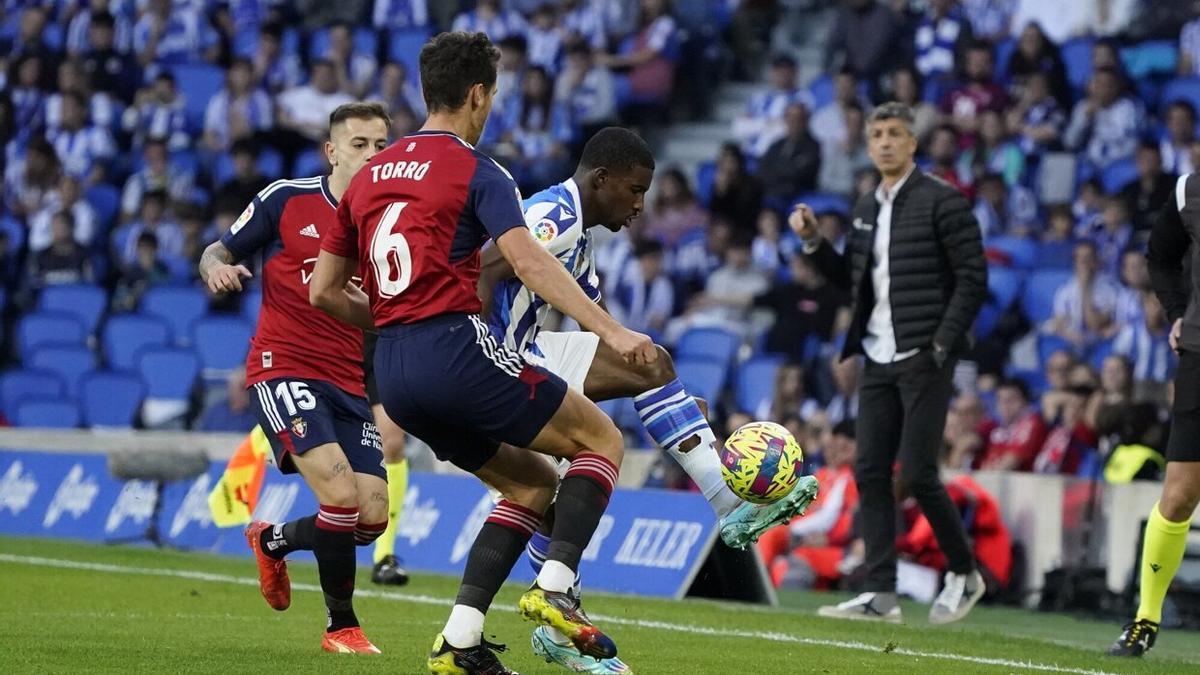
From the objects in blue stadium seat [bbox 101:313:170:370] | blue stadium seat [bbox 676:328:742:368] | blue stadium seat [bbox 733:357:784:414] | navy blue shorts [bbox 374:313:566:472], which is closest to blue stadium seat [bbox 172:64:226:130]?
blue stadium seat [bbox 101:313:170:370]

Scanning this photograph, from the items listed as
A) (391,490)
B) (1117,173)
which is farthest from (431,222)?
(1117,173)

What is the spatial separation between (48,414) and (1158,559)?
13739mm

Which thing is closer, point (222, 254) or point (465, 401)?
point (465, 401)

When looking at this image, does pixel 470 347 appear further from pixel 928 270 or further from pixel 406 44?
pixel 406 44

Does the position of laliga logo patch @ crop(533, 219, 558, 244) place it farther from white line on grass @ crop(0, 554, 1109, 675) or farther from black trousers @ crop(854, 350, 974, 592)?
black trousers @ crop(854, 350, 974, 592)

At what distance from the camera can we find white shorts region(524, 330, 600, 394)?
8242mm

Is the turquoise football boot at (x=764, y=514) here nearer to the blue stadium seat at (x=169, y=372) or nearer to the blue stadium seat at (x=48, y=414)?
the blue stadium seat at (x=169, y=372)

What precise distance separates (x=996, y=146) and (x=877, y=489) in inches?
284

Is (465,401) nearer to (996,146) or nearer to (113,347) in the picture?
(996,146)

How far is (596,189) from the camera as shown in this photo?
7504mm

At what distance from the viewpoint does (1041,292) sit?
15.9m

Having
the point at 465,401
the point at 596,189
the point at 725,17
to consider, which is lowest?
the point at 465,401

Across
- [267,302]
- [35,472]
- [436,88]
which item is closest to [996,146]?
[35,472]

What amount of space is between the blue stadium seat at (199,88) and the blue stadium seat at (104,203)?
158 centimetres
